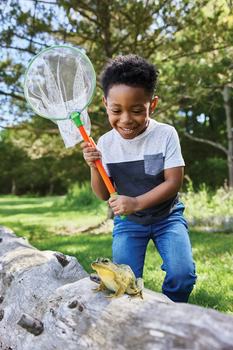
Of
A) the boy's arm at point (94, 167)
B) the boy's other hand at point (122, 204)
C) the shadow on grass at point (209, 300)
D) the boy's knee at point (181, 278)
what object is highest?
the boy's arm at point (94, 167)

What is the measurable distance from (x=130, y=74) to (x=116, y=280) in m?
1.23

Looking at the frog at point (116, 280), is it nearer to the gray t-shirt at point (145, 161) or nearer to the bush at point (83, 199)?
the gray t-shirt at point (145, 161)

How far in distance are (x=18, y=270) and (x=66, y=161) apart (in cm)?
1946

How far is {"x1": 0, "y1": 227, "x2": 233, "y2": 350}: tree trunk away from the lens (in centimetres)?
164

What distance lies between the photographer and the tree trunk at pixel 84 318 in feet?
5.37

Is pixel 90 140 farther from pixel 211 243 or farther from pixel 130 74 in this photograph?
pixel 211 243

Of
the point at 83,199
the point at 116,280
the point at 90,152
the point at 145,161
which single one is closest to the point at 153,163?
the point at 145,161

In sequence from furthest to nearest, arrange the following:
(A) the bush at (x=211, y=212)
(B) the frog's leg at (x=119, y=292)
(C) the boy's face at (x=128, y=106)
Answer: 1. (A) the bush at (x=211, y=212)
2. (C) the boy's face at (x=128, y=106)
3. (B) the frog's leg at (x=119, y=292)

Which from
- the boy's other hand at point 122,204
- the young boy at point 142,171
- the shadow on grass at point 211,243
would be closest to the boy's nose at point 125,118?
the young boy at point 142,171

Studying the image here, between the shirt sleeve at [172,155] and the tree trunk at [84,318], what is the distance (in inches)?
32.6

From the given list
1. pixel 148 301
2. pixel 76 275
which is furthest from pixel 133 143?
pixel 148 301

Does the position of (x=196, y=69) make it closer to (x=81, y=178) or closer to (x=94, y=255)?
(x=94, y=255)

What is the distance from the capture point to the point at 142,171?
3.02 m

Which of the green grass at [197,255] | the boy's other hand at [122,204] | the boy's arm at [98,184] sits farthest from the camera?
the green grass at [197,255]
